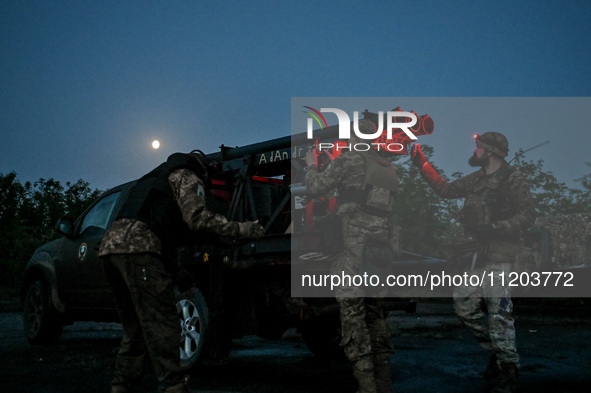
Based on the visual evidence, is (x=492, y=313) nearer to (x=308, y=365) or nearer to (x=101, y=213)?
(x=308, y=365)

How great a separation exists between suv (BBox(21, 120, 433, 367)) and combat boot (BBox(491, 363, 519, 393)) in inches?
51.3

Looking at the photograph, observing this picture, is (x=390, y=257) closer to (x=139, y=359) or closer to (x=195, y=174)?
(x=195, y=174)

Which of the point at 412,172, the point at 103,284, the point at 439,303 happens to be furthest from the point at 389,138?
the point at 439,303

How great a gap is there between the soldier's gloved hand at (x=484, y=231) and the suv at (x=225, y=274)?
765 mm

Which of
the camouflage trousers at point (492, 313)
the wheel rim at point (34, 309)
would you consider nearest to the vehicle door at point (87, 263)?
the wheel rim at point (34, 309)

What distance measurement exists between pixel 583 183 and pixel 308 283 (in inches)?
649

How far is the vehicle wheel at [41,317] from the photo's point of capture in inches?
297

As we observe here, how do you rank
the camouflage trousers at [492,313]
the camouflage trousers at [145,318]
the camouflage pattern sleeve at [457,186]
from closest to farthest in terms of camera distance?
the camouflage trousers at [145,318] < the camouflage trousers at [492,313] < the camouflage pattern sleeve at [457,186]

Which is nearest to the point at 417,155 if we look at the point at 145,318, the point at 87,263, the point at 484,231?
the point at 484,231

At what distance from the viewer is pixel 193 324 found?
17.7 ft

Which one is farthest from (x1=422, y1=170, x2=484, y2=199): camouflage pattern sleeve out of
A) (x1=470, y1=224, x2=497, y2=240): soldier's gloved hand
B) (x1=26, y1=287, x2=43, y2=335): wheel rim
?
(x1=26, y1=287, x2=43, y2=335): wheel rim

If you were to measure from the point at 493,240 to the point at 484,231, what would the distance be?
0.37 feet

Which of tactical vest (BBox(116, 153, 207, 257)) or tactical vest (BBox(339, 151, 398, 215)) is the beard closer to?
tactical vest (BBox(339, 151, 398, 215))

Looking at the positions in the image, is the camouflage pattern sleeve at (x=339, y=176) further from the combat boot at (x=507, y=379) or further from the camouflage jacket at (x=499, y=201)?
the combat boot at (x=507, y=379)
